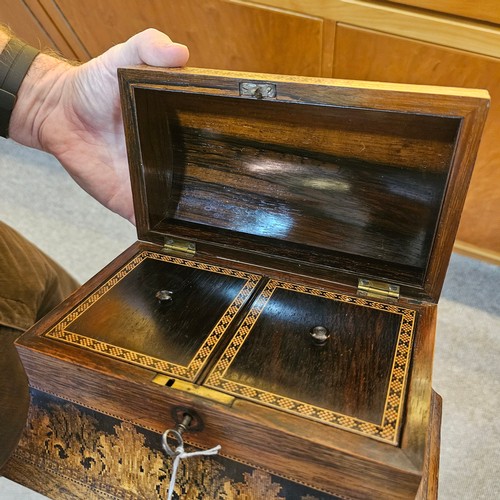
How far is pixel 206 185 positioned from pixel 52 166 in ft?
6.48

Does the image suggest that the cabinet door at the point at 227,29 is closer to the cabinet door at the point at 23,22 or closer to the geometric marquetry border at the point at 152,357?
the cabinet door at the point at 23,22

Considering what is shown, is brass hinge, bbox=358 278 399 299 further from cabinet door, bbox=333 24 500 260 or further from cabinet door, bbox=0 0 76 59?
cabinet door, bbox=0 0 76 59

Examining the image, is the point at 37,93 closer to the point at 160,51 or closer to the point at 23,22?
the point at 160,51

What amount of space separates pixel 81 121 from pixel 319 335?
0.82 meters

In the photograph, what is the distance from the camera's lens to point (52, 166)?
277cm

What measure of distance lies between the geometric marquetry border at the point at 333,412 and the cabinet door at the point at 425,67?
783 mm

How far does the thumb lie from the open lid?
5 centimetres

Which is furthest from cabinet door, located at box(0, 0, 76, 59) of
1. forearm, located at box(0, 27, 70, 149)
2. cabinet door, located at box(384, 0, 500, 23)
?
cabinet door, located at box(384, 0, 500, 23)

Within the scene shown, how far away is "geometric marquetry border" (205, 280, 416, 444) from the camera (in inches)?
27.9

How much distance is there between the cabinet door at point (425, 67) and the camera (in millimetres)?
1328

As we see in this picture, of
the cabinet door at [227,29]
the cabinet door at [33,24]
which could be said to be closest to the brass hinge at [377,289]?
the cabinet door at [227,29]

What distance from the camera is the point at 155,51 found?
36.5 inches

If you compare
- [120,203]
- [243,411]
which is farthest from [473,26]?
[243,411]

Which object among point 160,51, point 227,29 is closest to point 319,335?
point 160,51
